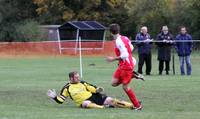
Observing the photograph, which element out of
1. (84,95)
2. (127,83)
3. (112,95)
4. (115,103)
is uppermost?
(127,83)

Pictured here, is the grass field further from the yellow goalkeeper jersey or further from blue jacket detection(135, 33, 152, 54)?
blue jacket detection(135, 33, 152, 54)

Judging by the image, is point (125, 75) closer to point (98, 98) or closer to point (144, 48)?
point (98, 98)

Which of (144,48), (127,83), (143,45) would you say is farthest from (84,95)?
(144,48)

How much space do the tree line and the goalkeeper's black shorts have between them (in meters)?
46.9

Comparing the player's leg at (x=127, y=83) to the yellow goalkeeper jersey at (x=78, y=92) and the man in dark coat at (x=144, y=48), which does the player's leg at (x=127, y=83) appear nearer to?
the yellow goalkeeper jersey at (x=78, y=92)

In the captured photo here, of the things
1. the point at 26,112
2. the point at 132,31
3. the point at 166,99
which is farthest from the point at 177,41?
the point at 132,31

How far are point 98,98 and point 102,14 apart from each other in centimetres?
5881

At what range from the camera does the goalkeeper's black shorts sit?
14602 millimetres

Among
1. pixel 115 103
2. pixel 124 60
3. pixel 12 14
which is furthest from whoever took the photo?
pixel 12 14

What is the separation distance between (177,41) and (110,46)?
2678 cm

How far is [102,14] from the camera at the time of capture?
73.2 meters

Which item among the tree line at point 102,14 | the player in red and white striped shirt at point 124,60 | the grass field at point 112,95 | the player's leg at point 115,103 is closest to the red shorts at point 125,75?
the player in red and white striped shirt at point 124,60

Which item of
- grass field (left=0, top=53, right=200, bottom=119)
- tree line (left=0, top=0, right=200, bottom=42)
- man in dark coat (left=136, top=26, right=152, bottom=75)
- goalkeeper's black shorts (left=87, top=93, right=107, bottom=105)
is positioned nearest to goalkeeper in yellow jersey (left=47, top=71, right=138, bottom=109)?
goalkeeper's black shorts (left=87, top=93, right=107, bottom=105)

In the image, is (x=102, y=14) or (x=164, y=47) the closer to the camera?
(x=164, y=47)
